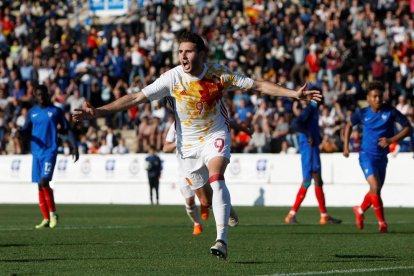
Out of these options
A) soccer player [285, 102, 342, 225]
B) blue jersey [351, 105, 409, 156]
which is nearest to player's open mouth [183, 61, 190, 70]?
blue jersey [351, 105, 409, 156]

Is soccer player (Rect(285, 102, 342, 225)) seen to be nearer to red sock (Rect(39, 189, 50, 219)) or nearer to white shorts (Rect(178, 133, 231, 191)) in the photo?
red sock (Rect(39, 189, 50, 219))

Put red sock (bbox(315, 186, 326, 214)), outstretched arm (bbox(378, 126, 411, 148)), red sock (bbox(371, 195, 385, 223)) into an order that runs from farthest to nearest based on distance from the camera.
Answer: red sock (bbox(315, 186, 326, 214)) → red sock (bbox(371, 195, 385, 223)) → outstretched arm (bbox(378, 126, 411, 148))

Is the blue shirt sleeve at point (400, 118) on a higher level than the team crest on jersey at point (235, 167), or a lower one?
higher

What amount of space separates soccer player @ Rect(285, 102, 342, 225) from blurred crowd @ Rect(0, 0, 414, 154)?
27.9 ft

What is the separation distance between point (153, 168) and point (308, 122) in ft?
38.3

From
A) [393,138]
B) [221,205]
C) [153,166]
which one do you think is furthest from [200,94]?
[153,166]

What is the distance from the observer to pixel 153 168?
31328mm

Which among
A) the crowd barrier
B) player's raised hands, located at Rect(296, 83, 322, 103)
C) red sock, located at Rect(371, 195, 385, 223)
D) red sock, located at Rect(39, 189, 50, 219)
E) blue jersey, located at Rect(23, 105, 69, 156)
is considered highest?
player's raised hands, located at Rect(296, 83, 322, 103)

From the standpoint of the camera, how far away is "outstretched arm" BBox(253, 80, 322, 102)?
11.2 metres

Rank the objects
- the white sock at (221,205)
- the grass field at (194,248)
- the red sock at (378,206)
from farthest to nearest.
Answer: the red sock at (378,206) → the white sock at (221,205) → the grass field at (194,248)

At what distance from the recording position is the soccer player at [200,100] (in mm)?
11805

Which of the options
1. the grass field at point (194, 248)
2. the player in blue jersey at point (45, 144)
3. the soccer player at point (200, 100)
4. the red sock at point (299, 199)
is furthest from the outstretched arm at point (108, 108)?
the red sock at point (299, 199)

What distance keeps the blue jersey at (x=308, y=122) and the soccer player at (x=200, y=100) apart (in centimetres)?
768

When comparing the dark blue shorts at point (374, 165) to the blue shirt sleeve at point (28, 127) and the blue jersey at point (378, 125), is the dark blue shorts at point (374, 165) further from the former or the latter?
the blue shirt sleeve at point (28, 127)
